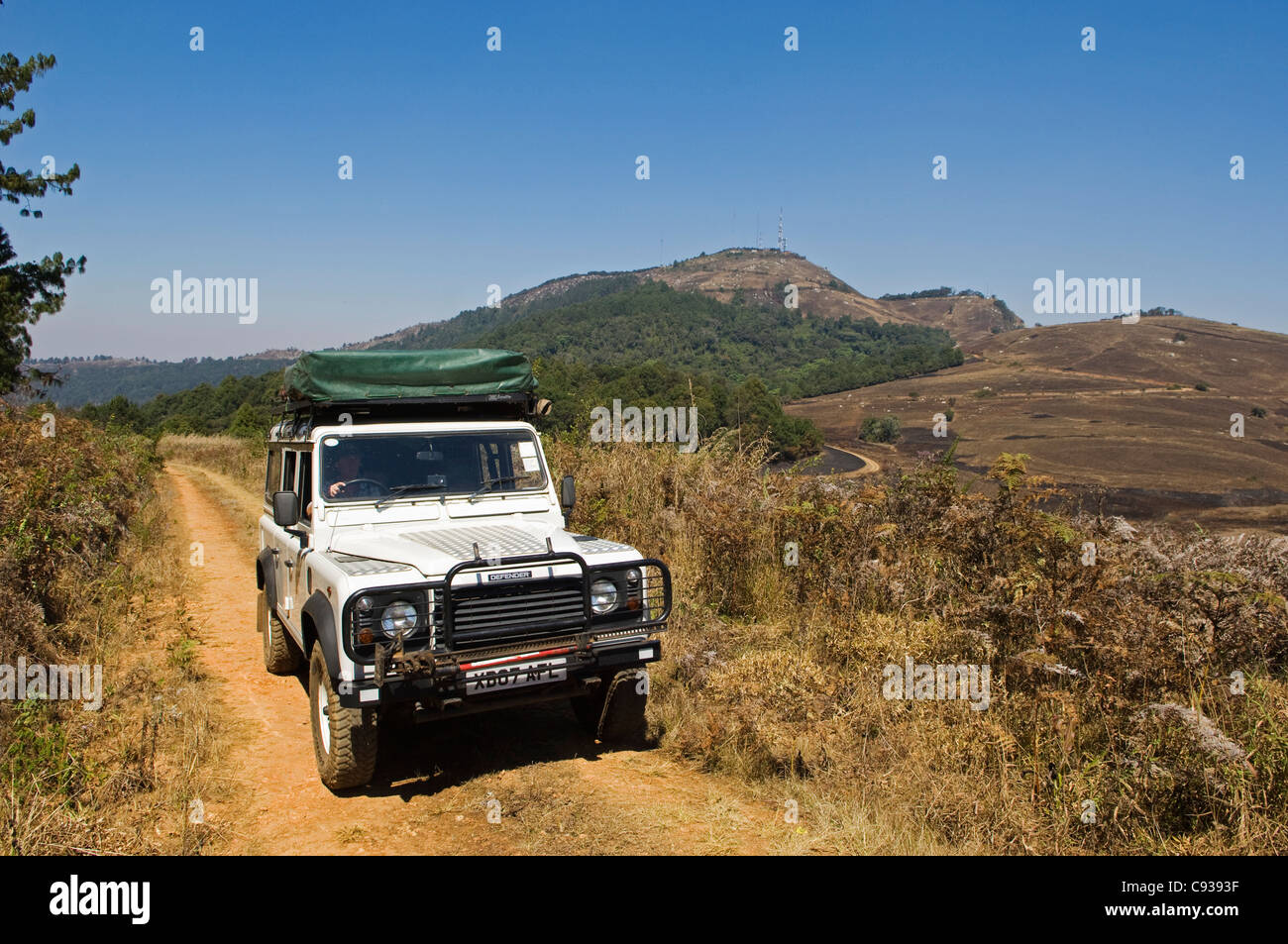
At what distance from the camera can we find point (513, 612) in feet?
15.2

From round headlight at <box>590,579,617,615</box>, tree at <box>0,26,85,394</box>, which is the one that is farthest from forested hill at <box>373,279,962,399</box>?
round headlight at <box>590,579,617,615</box>

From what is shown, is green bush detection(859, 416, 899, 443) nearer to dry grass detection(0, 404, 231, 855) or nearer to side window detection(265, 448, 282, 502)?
dry grass detection(0, 404, 231, 855)

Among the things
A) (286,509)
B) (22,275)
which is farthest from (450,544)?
(22,275)

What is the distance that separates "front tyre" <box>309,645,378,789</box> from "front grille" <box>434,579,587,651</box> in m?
0.69

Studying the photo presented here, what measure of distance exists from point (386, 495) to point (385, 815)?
2.24 meters

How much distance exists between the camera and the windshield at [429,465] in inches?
230

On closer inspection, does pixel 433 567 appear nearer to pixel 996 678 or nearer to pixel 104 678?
→ pixel 996 678

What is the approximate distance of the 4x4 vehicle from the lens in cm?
443

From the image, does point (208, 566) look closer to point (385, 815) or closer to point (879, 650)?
point (385, 815)

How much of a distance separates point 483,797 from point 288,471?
348 cm

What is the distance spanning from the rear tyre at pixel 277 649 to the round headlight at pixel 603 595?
341 centimetres

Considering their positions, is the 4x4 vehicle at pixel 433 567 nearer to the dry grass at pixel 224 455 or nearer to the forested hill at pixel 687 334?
the dry grass at pixel 224 455

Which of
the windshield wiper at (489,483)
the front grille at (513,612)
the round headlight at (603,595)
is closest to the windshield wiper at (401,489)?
the windshield wiper at (489,483)
